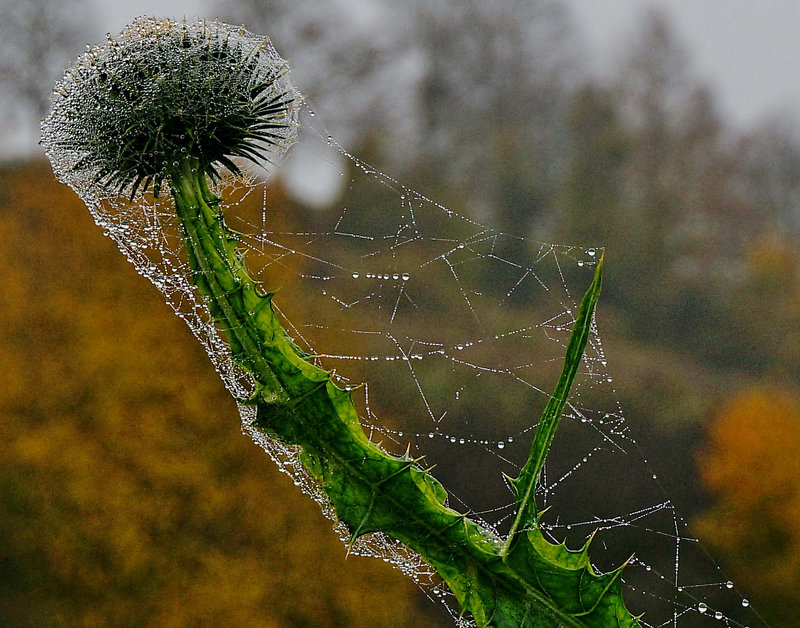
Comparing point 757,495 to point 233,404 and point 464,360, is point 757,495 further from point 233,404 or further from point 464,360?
point 233,404

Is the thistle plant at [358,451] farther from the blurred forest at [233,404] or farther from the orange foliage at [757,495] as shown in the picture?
the orange foliage at [757,495]

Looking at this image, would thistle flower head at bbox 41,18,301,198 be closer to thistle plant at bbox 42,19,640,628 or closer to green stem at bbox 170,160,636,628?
thistle plant at bbox 42,19,640,628

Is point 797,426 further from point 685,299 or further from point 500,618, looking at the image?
point 500,618

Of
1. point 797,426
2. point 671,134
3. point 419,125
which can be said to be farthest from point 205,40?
point 671,134

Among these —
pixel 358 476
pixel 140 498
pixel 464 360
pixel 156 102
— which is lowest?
pixel 358 476

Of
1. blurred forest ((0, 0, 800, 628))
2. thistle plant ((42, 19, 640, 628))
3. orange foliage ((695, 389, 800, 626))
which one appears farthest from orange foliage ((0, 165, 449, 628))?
thistle plant ((42, 19, 640, 628))

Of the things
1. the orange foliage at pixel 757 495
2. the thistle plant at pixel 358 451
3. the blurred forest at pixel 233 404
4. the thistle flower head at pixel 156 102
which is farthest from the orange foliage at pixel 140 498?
the thistle plant at pixel 358 451

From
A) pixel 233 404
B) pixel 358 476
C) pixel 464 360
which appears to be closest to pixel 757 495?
pixel 464 360
